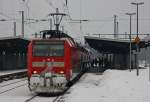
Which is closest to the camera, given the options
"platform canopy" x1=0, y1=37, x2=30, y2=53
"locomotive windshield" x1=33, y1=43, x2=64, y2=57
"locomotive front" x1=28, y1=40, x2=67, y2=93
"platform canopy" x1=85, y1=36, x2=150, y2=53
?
"locomotive front" x1=28, y1=40, x2=67, y2=93

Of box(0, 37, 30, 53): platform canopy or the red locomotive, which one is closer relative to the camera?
the red locomotive

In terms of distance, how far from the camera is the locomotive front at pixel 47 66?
74.7ft

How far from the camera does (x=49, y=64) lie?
76.5 ft

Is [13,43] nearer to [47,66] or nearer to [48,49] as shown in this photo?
[48,49]

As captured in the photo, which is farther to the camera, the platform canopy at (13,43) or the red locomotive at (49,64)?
the platform canopy at (13,43)

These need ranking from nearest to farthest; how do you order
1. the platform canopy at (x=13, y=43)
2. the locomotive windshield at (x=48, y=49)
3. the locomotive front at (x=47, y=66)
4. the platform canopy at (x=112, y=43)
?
the locomotive front at (x=47, y=66), the locomotive windshield at (x=48, y=49), the platform canopy at (x=13, y=43), the platform canopy at (x=112, y=43)

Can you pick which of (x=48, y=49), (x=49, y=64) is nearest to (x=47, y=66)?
(x=49, y=64)

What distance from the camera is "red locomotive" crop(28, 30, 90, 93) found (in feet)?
74.7

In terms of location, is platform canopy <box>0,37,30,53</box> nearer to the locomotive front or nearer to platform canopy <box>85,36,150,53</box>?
platform canopy <box>85,36,150,53</box>

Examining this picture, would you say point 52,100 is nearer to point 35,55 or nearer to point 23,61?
point 35,55

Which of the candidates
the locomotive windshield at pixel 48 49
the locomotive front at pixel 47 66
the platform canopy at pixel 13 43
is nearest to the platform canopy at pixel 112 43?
the platform canopy at pixel 13 43

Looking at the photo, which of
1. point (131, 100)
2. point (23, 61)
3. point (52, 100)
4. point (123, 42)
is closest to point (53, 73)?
point (52, 100)

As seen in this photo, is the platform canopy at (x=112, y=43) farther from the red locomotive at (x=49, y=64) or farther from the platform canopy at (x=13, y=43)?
the red locomotive at (x=49, y=64)

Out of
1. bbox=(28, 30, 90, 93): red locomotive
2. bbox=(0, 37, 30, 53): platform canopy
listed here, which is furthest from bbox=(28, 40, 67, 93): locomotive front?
bbox=(0, 37, 30, 53): platform canopy
